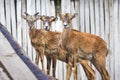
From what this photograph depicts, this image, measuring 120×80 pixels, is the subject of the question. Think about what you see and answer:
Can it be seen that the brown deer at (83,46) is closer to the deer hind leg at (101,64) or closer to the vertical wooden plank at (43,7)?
the deer hind leg at (101,64)

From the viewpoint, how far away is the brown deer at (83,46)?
523cm

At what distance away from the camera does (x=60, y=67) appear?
23.3ft

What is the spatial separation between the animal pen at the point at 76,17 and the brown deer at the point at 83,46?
1.43 metres

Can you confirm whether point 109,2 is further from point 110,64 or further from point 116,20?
point 110,64

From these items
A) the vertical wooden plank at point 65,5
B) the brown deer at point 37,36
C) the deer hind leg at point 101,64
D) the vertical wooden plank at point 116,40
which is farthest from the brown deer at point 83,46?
the vertical wooden plank at point 65,5

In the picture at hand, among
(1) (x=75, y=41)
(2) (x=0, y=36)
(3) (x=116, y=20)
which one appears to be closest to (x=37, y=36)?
(1) (x=75, y=41)

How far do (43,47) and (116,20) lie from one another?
2.14 meters

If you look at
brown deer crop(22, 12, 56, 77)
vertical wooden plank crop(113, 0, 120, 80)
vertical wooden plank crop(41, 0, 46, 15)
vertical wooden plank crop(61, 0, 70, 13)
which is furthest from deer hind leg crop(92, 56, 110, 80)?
vertical wooden plank crop(41, 0, 46, 15)

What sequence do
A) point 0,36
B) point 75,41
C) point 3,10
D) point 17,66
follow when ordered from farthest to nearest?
point 3,10, point 75,41, point 0,36, point 17,66

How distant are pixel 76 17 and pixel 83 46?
1.67 meters

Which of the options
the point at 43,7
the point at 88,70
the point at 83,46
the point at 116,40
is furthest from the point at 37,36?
the point at 116,40

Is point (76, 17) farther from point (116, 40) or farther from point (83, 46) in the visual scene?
point (83, 46)

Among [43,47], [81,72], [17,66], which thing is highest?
[17,66]

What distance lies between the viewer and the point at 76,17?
7051 mm
